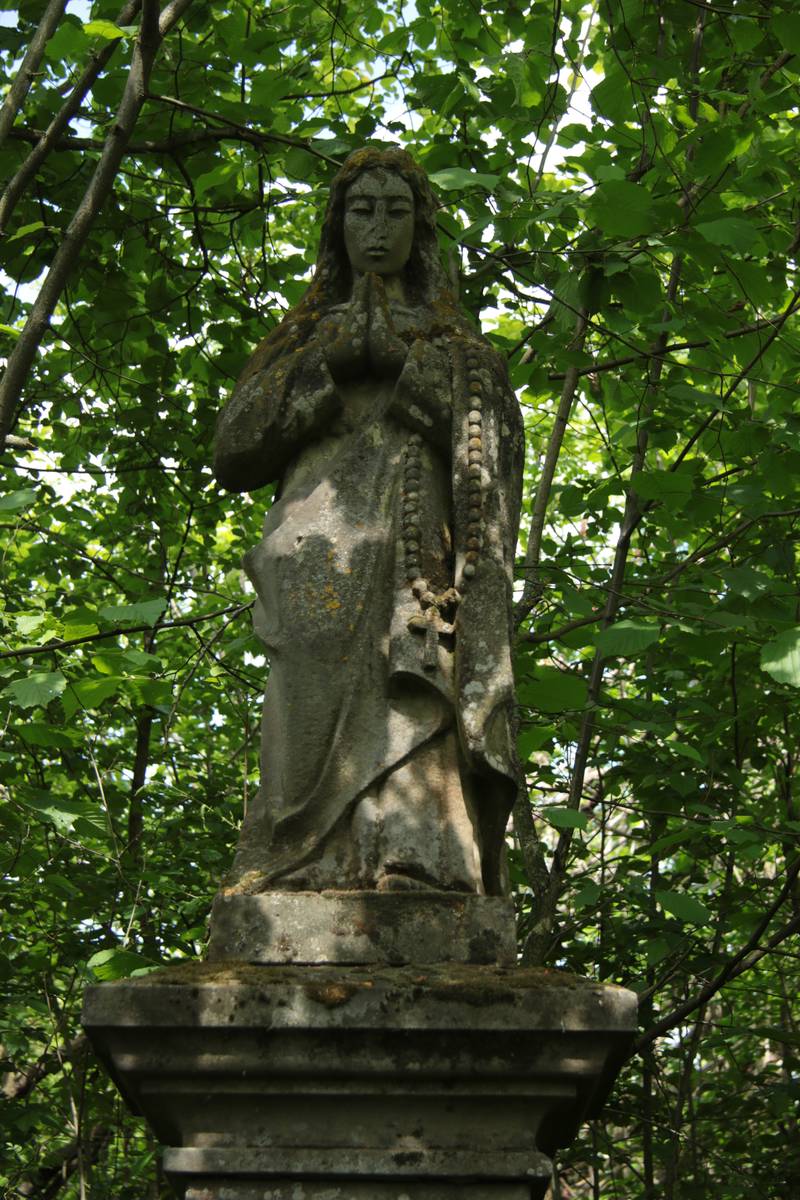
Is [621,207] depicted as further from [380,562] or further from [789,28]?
[380,562]

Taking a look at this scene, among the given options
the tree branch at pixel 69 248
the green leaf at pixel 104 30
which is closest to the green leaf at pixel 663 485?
the tree branch at pixel 69 248

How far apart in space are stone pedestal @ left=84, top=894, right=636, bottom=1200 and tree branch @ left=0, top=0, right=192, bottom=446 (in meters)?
3.10

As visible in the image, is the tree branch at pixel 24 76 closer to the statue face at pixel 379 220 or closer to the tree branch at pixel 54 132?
the tree branch at pixel 54 132

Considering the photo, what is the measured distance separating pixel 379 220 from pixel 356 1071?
3119 millimetres

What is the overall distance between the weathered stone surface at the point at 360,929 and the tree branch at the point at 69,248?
2838 millimetres

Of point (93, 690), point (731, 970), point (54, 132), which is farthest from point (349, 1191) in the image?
point (54, 132)

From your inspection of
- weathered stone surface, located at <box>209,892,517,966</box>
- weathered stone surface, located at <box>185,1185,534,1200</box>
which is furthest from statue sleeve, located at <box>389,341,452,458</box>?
weathered stone surface, located at <box>185,1185,534,1200</box>

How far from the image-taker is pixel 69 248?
6699 millimetres

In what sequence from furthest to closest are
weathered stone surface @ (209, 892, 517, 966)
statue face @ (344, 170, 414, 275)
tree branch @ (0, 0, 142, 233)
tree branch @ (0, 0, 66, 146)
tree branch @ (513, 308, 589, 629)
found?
tree branch @ (513, 308, 589, 629), tree branch @ (0, 0, 142, 233), tree branch @ (0, 0, 66, 146), statue face @ (344, 170, 414, 275), weathered stone surface @ (209, 892, 517, 966)

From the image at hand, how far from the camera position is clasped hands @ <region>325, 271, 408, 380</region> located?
5.41 m

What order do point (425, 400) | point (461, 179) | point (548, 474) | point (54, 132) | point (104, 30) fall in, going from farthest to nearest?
point (548, 474), point (54, 132), point (104, 30), point (461, 179), point (425, 400)

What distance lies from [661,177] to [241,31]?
2963mm

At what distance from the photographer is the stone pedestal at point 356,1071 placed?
409 cm

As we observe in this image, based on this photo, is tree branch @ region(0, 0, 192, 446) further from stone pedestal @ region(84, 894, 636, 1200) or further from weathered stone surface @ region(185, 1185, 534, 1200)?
weathered stone surface @ region(185, 1185, 534, 1200)
